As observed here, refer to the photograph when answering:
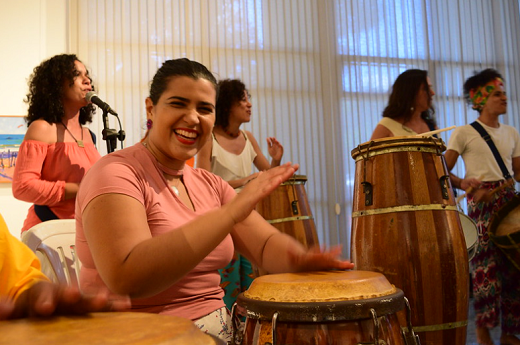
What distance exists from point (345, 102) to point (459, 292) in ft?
13.6

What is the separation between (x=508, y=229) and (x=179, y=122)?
2.11 meters

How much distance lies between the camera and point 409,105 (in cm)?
295

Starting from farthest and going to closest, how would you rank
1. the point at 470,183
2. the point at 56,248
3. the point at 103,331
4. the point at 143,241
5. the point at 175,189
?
the point at 470,183
the point at 56,248
the point at 175,189
the point at 143,241
the point at 103,331

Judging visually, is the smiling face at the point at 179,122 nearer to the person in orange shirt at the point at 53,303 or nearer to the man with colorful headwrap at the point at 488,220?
the person in orange shirt at the point at 53,303

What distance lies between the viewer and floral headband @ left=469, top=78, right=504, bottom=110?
349 centimetres

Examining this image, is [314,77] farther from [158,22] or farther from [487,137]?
[487,137]

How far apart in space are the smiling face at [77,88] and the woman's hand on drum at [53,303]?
6.28ft

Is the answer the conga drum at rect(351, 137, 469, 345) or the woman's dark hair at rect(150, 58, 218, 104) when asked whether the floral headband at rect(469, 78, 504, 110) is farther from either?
the woman's dark hair at rect(150, 58, 218, 104)

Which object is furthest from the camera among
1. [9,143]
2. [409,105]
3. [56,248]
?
[9,143]

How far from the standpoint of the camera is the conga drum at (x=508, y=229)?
2.75 meters

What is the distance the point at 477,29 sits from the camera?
248 inches

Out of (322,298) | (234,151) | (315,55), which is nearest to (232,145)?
(234,151)

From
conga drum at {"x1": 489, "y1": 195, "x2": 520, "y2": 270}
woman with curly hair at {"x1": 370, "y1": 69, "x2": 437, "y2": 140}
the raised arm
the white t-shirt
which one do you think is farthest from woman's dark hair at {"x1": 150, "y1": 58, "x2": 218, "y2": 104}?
the white t-shirt

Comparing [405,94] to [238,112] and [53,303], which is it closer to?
[238,112]
